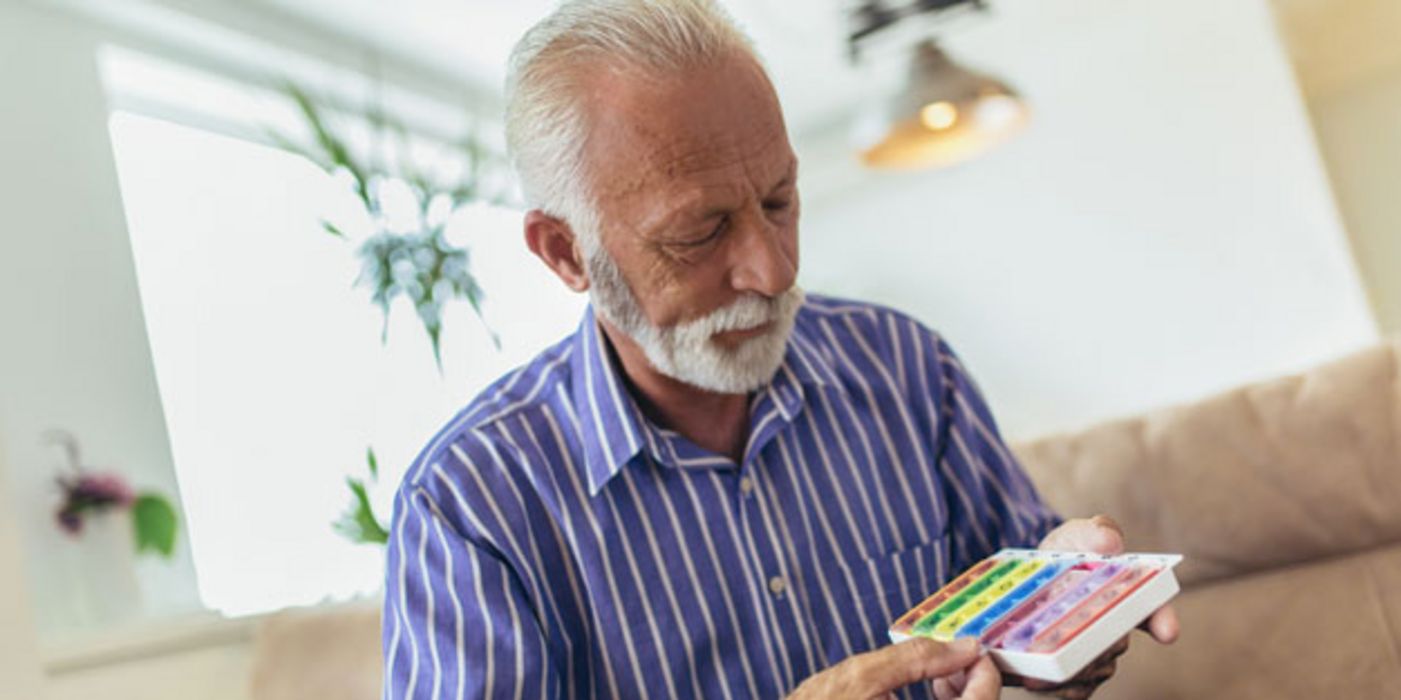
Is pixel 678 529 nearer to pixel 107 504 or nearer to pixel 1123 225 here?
pixel 107 504

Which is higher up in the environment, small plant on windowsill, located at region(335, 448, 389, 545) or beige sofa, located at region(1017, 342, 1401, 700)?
small plant on windowsill, located at region(335, 448, 389, 545)

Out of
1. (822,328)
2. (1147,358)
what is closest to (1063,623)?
(822,328)

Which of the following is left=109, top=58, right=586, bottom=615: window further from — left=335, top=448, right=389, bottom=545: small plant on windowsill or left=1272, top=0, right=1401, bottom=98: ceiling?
left=1272, top=0, right=1401, bottom=98: ceiling

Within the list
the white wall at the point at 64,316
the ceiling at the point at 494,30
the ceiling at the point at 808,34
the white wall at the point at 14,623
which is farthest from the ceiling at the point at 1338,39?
the white wall at the point at 14,623

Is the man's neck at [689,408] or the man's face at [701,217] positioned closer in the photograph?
the man's face at [701,217]

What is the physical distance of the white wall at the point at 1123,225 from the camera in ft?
12.1

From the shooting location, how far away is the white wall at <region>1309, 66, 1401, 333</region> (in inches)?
191

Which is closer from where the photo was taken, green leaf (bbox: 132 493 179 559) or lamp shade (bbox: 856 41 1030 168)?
green leaf (bbox: 132 493 179 559)

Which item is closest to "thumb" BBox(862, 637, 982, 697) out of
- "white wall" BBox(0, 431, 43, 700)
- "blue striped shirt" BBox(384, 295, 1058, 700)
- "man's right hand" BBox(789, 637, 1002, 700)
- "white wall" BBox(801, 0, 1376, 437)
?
"man's right hand" BBox(789, 637, 1002, 700)

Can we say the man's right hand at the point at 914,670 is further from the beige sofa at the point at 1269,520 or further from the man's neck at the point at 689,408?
the beige sofa at the point at 1269,520

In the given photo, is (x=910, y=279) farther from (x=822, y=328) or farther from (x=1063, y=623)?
(x=1063, y=623)

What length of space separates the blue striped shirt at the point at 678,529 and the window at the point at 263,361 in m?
1.36

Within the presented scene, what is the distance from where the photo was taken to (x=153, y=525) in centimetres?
198

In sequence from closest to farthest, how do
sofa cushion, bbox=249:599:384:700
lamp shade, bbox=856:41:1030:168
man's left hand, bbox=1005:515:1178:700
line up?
man's left hand, bbox=1005:515:1178:700
sofa cushion, bbox=249:599:384:700
lamp shade, bbox=856:41:1030:168
